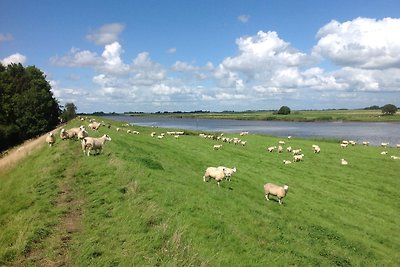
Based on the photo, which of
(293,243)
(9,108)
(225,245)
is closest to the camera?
(225,245)

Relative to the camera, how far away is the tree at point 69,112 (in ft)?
370

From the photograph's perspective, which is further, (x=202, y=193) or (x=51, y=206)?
(x=202, y=193)

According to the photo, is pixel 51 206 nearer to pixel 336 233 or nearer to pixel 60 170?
pixel 60 170

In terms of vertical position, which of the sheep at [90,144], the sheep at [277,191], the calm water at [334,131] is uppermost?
the sheep at [90,144]

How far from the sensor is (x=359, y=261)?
671 inches

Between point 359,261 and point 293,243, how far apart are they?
353cm

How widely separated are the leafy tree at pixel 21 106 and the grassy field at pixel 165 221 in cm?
4199

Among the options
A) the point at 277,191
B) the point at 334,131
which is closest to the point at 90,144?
the point at 277,191

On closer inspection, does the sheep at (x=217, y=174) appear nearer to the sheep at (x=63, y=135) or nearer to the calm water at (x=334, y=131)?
the sheep at (x=63, y=135)

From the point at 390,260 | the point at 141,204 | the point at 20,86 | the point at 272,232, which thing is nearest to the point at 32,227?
the point at 141,204

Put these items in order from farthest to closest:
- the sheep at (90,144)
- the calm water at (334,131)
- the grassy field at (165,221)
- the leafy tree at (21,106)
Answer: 1. the calm water at (334,131)
2. the leafy tree at (21,106)
3. the sheep at (90,144)
4. the grassy field at (165,221)

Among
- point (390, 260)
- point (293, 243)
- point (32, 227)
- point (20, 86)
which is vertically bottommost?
point (390, 260)

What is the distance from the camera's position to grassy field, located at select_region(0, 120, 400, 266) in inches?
459

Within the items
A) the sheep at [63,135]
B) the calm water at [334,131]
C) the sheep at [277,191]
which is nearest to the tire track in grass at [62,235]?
the sheep at [277,191]
